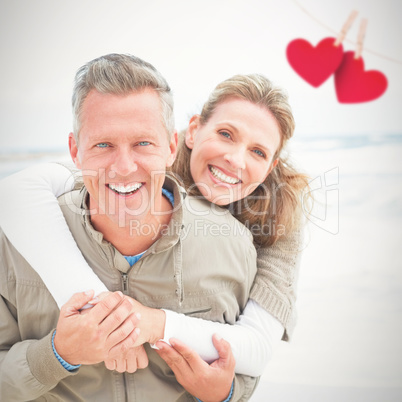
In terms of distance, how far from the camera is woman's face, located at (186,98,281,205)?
133cm

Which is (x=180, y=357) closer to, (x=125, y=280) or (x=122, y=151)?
(x=125, y=280)

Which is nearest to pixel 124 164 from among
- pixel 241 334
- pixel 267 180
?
pixel 241 334

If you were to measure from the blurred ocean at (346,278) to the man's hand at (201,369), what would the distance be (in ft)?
1.72

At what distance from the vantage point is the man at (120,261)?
1.01m

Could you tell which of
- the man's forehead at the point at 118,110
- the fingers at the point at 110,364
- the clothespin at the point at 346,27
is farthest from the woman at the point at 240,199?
the clothespin at the point at 346,27

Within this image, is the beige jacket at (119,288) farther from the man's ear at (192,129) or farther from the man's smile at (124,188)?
the man's ear at (192,129)

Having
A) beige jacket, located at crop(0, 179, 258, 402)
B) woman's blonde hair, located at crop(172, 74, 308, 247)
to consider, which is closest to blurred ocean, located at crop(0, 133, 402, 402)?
woman's blonde hair, located at crop(172, 74, 308, 247)

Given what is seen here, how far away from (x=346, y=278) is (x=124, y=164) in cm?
108

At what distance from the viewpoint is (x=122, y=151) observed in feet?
3.38

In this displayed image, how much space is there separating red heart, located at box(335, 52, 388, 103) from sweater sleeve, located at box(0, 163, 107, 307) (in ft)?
2.16

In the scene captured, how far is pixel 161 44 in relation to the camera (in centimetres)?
147

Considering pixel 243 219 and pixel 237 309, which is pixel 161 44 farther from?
pixel 237 309

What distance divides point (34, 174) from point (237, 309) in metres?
0.60

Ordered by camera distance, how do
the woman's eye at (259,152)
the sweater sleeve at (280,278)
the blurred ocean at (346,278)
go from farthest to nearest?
1. the blurred ocean at (346,278)
2. the woman's eye at (259,152)
3. the sweater sleeve at (280,278)
